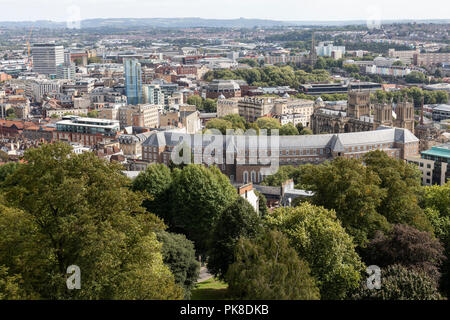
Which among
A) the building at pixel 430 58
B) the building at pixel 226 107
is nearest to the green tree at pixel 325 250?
the building at pixel 226 107

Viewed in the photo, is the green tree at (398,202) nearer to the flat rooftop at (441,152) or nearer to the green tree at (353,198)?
the green tree at (353,198)

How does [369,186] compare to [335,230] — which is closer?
[335,230]

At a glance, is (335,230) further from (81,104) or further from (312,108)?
(81,104)

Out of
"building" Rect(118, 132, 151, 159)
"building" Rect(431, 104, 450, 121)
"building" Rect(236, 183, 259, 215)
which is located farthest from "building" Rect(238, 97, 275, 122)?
"building" Rect(236, 183, 259, 215)

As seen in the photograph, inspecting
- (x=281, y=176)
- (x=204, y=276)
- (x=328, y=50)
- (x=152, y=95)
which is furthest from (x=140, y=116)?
(x=328, y=50)
